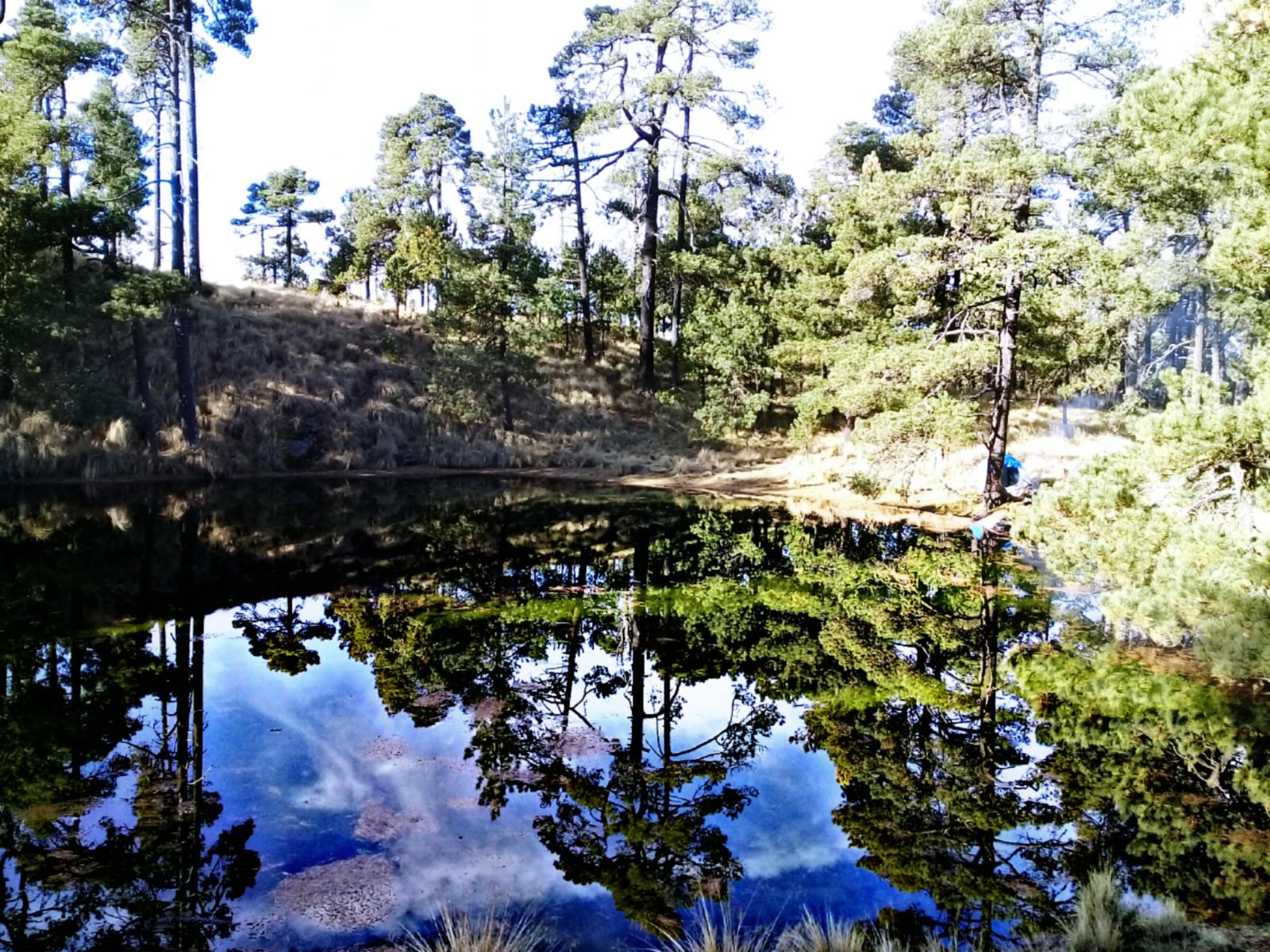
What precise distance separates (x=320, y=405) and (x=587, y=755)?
2113 centimetres

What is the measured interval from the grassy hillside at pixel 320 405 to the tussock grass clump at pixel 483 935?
19786mm

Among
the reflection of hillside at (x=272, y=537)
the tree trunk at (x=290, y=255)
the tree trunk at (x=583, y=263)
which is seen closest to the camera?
the reflection of hillside at (x=272, y=537)

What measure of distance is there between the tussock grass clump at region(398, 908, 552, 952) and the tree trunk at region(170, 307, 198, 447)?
66.9 feet

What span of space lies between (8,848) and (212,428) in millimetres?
19713

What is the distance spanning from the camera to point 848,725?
22.6 feet

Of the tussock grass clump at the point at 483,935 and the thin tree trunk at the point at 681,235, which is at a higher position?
the thin tree trunk at the point at 681,235

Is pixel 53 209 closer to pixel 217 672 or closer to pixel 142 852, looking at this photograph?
pixel 217 672

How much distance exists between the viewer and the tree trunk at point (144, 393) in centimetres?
2100

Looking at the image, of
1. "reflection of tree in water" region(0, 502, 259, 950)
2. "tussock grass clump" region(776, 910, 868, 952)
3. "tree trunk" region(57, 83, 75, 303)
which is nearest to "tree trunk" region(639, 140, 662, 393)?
"tree trunk" region(57, 83, 75, 303)

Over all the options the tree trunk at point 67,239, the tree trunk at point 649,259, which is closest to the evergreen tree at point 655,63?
the tree trunk at point 649,259

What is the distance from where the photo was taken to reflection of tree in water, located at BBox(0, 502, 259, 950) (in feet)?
13.4

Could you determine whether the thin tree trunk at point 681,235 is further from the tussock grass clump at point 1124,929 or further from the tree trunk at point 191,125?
the tussock grass clump at point 1124,929

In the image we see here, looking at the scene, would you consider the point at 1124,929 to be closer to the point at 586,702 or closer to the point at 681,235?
the point at 586,702

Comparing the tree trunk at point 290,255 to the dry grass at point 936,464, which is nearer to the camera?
the dry grass at point 936,464
